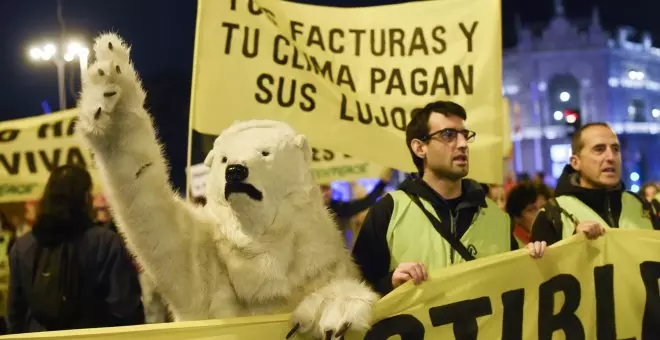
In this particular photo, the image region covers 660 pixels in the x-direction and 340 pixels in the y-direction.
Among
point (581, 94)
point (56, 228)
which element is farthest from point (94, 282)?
point (581, 94)

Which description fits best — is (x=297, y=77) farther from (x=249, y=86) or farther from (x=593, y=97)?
(x=593, y=97)

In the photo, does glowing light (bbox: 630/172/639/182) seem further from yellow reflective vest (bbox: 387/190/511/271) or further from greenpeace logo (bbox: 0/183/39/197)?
yellow reflective vest (bbox: 387/190/511/271)

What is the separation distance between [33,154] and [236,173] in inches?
153

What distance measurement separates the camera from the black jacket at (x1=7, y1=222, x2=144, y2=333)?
12.5ft

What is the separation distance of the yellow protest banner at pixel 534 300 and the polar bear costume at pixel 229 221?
0.16m

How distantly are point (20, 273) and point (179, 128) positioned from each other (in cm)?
2285

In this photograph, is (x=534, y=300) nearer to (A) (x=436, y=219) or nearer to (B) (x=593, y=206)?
(A) (x=436, y=219)

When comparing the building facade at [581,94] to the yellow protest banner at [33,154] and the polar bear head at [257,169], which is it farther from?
the polar bear head at [257,169]

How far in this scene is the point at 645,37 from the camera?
56.2 meters

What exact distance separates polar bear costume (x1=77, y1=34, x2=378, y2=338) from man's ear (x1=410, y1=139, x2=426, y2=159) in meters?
0.74

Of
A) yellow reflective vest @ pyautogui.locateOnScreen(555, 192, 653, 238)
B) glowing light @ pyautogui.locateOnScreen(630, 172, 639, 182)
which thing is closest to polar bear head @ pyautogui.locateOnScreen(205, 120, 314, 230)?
yellow reflective vest @ pyautogui.locateOnScreen(555, 192, 653, 238)

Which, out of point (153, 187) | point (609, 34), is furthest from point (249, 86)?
point (609, 34)

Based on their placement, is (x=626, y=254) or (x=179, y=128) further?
(x=179, y=128)

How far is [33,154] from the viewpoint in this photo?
5.89m
